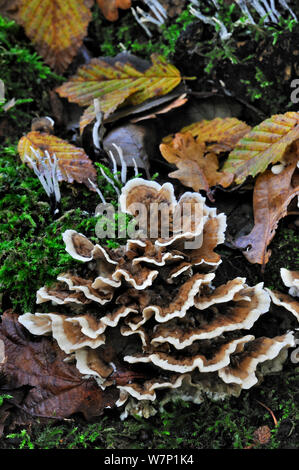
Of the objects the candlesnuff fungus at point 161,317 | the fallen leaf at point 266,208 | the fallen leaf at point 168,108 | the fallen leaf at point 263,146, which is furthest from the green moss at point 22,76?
the fallen leaf at point 266,208

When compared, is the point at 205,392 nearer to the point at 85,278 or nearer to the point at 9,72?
the point at 85,278

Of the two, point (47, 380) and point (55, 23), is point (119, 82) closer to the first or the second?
point (55, 23)

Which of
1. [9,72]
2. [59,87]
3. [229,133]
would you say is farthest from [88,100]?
[229,133]

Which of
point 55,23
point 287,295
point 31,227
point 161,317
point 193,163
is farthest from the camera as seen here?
point 55,23

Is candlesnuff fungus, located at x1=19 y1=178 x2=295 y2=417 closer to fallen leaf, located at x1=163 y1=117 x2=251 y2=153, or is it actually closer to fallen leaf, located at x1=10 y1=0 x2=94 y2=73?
fallen leaf, located at x1=163 y1=117 x2=251 y2=153

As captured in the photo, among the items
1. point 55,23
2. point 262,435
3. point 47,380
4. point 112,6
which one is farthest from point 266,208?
point 55,23

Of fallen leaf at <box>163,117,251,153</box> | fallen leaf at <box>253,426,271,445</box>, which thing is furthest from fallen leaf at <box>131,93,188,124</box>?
fallen leaf at <box>253,426,271,445</box>

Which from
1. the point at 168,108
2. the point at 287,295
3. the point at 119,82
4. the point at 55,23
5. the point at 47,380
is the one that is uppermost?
the point at 55,23
